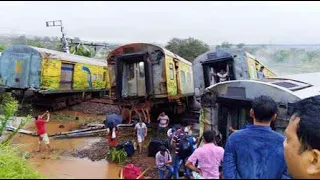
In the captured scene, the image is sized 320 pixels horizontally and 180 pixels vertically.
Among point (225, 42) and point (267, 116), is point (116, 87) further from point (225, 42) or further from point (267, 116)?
point (225, 42)

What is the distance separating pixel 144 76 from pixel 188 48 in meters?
22.3

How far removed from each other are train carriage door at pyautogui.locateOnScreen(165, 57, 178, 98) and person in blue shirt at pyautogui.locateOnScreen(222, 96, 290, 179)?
10.9 meters

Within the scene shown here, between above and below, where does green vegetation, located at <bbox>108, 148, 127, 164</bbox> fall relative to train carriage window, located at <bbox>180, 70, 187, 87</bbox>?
below

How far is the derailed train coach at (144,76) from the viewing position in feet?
45.5

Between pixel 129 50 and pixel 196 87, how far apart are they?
2.83 m

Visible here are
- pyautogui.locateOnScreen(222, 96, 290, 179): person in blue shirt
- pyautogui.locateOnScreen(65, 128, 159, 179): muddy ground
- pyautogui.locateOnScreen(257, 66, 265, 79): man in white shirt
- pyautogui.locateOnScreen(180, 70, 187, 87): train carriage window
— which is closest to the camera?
pyautogui.locateOnScreen(222, 96, 290, 179): person in blue shirt

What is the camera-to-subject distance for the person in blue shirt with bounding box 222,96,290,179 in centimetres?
233

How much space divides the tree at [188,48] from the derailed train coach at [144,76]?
20.9 m

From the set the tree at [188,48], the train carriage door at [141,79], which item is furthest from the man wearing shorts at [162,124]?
the tree at [188,48]

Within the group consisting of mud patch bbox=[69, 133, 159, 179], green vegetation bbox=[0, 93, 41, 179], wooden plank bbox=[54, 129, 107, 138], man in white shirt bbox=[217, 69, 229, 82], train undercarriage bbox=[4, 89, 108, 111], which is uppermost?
man in white shirt bbox=[217, 69, 229, 82]

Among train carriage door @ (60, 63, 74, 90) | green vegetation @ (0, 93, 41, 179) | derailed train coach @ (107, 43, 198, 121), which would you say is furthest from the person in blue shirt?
train carriage door @ (60, 63, 74, 90)

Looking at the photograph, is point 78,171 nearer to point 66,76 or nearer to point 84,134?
point 84,134

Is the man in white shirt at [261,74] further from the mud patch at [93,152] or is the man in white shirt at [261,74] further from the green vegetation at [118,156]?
the green vegetation at [118,156]

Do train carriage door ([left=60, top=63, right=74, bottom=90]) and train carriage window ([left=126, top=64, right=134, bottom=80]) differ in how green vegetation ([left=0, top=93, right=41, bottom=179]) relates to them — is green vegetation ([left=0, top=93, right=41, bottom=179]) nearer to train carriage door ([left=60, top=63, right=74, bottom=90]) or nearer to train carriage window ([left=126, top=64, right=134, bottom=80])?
train carriage window ([left=126, top=64, right=134, bottom=80])
